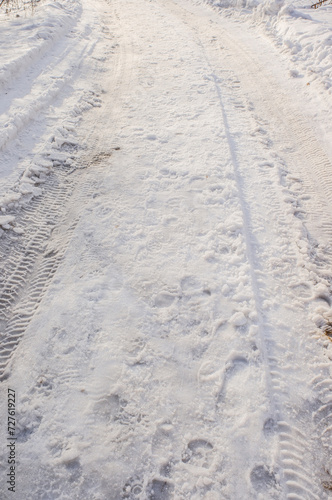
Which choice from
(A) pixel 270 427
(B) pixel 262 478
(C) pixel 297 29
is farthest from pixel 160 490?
(C) pixel 297 29

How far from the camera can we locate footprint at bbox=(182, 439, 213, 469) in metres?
1.63

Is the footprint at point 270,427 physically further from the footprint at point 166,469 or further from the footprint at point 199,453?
the footprint at point 166,469

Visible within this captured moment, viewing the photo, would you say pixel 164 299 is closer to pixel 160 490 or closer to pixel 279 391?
pixel 279 391

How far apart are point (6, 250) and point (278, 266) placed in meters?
2.43

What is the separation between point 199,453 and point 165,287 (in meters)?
1.15

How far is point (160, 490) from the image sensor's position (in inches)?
61.1

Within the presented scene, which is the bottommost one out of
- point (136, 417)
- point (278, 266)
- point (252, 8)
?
point (136, 417)

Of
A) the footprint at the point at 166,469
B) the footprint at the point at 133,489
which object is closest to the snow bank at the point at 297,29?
Result: the footprint at the point at 166,469

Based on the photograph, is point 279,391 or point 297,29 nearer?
point 279,391

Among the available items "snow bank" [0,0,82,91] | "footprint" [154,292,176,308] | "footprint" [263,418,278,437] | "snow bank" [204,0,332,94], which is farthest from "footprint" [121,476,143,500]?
"snow bank" [204,0,332,94]

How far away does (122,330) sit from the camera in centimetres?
214

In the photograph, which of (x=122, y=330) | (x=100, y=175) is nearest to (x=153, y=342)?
(x=122, y=330)

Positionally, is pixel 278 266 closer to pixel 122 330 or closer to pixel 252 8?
pixel 122 330

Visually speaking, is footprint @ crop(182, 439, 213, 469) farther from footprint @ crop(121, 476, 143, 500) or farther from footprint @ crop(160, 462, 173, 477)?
footprint @ crop(121, 476, 143, 500)
